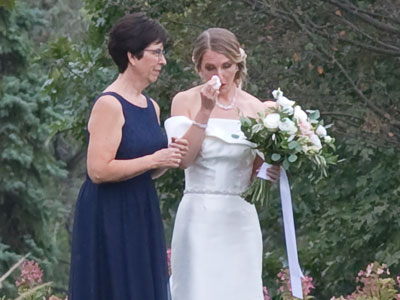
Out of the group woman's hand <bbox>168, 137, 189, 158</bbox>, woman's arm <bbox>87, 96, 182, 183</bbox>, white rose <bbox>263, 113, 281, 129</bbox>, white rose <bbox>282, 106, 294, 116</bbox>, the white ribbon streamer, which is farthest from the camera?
the white ribbon streamer

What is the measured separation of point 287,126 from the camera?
228 inches

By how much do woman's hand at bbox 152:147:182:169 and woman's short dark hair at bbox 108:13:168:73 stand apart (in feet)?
1.53

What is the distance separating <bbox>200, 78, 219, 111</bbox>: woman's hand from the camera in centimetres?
554

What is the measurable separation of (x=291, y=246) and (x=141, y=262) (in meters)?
0.91

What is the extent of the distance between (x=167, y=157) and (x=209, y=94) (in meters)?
0.36

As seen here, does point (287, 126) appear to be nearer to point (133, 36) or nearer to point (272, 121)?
point (272, 121)

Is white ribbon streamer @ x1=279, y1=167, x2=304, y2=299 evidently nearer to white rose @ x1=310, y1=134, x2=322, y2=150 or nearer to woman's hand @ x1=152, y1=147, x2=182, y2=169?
white rose @ x1=310, y1=134, x2=322, y2=150

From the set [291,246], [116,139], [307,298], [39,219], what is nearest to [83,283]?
[116,139]

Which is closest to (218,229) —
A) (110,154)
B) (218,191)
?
(218,191)

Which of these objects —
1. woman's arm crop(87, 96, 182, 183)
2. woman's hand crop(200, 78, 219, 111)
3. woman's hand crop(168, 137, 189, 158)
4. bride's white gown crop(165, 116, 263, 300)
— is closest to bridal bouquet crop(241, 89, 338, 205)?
bride's white gown crop(165, 116, 263, 300)

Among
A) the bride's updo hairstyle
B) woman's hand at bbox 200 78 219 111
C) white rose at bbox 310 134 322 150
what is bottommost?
white rose at bbox 310 134 322 150

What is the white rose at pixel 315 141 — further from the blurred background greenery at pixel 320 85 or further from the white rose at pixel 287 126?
the blurred background greenery at pixel 320 85

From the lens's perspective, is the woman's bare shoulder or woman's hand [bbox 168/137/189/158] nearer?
woman's hand [bbox 168/137/189/158]

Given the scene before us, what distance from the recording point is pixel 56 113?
21906 mm
